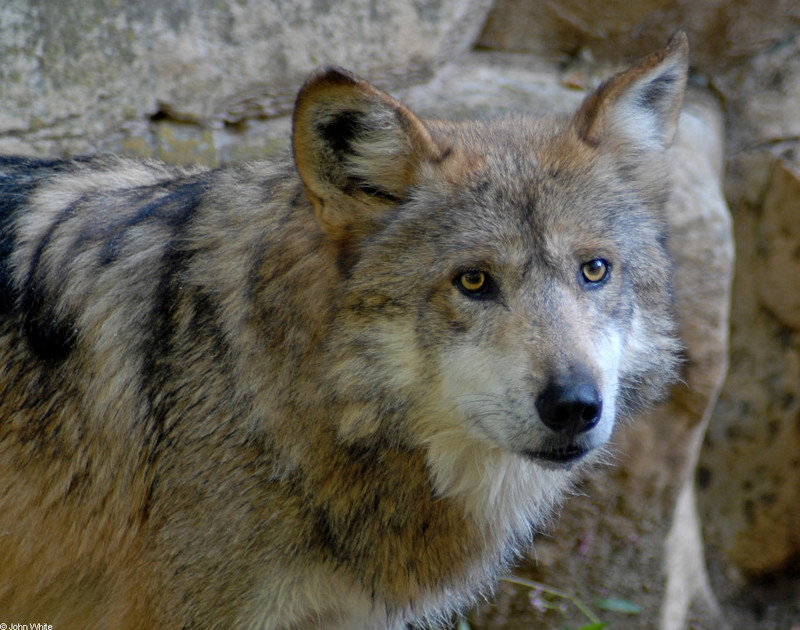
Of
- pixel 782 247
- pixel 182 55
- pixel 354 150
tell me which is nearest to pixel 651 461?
pixel 782 247

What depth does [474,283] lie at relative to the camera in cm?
280

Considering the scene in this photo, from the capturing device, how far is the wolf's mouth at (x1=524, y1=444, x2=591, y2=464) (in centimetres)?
272

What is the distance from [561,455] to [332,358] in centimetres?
81

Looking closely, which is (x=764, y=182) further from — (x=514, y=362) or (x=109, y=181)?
(x=109, y=181)

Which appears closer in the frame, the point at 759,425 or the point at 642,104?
the point at 642,104

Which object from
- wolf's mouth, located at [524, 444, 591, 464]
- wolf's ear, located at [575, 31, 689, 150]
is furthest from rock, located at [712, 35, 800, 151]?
wolf's mouth, located at [524, 444, 591, 464]

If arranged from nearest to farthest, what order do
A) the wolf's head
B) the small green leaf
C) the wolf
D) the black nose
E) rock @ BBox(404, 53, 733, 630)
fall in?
the black nose
the wolf's head
the wolf
the small green leaf
rock @ BBox(404, 53, 733, 630)

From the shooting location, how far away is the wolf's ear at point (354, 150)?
8.95 ft

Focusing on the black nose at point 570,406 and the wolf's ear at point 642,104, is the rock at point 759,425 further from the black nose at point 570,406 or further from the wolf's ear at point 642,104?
the black nose at point 570,406

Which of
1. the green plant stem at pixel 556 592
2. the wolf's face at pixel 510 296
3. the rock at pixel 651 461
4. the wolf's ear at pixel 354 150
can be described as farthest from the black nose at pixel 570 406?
the green plant stem at pixel 556 592

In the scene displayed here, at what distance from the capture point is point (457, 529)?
3182 mm

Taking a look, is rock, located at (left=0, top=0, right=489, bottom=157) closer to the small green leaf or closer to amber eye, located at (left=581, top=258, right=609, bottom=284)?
amber eye, located at (left=581, top=258, right=609, bottom=284)

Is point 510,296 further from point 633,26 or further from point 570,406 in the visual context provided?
point 633,26

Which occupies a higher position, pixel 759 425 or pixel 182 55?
pixel 182 55
